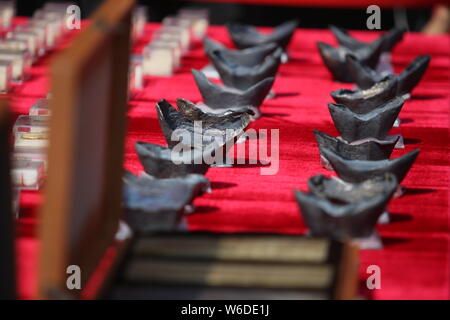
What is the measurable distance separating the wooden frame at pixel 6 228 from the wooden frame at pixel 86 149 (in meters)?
0.06

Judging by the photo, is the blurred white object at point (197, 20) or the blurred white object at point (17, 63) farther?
the blurred white object at point (197, 20)

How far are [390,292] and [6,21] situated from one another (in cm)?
221

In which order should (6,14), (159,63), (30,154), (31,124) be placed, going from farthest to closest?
(6,14)
(159,63)
(31,124)
(30,154)

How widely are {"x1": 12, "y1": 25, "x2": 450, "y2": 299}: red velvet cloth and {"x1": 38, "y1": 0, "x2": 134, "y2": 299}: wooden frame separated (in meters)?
0.10

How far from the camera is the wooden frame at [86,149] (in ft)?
3.77

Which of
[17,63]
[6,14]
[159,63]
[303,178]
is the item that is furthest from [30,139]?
[6,14]

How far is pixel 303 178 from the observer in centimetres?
198

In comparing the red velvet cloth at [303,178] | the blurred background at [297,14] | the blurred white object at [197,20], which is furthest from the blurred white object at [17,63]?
the blurred background at [297,14]

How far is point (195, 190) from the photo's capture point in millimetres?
1723

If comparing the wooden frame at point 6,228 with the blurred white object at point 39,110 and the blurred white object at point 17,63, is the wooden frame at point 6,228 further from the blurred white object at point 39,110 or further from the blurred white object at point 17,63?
the blurred white object at point 17,63

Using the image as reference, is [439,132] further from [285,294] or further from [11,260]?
[11,260]

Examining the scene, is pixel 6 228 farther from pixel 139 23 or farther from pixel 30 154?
pixel 139 23

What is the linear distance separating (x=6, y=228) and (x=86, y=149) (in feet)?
0.44
